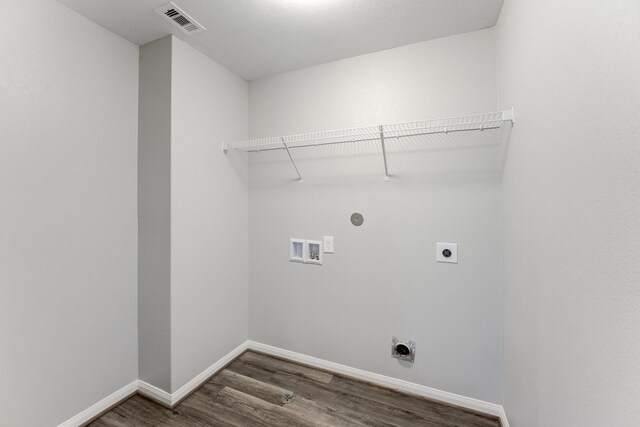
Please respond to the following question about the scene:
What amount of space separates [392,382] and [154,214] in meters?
2.07

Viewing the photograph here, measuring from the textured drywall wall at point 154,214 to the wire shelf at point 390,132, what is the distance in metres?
0.50

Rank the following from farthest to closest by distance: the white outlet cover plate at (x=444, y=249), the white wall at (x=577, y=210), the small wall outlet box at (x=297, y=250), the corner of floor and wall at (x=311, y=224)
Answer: the small wall outlet box at (x=297, y=250) → the white outlet cover plate at (x=444, y=249) → the corner of floor and wall at (x=311, y=224) → the white wall at (x=577, y=210)

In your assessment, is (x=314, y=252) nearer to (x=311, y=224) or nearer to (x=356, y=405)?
(x=311, y=224)

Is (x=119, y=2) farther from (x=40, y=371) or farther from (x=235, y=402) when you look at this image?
(x=235, y=402)

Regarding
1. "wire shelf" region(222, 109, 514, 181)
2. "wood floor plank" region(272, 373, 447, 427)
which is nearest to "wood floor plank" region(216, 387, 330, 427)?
"wood floor plank" region(272, 373, 447, 427)

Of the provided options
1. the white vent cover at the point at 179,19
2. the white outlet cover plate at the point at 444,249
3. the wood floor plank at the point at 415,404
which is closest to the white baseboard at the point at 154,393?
the wood floor plank at the point at 415,404

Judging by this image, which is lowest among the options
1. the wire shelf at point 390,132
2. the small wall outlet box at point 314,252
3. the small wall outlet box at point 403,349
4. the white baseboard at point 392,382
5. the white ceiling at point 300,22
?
the white baseboard at point 392,382

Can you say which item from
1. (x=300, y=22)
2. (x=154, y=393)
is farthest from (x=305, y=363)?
(x=300, y=22)

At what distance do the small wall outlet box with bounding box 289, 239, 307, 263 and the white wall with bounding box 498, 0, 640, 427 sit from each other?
4.69ft

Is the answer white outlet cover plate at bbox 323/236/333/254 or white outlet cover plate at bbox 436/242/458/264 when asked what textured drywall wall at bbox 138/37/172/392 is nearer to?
white outlet cover plate at bbox 323/236/333/254

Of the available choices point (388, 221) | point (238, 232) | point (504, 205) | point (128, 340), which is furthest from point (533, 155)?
point (128, 340)

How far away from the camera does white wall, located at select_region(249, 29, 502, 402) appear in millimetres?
1695

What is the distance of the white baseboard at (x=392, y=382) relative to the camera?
1688mm

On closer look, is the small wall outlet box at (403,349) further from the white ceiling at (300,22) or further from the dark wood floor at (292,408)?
the white ceiling at (300,22)
